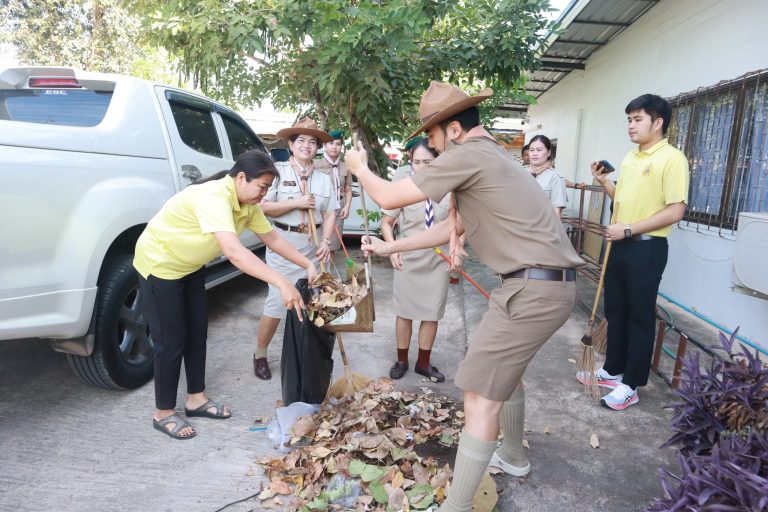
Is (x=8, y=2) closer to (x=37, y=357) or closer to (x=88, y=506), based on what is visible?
(x=37, y=357)

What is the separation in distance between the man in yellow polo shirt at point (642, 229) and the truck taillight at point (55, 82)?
3.46m

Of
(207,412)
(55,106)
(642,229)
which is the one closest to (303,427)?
(207,412)

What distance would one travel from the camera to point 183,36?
5.73 m

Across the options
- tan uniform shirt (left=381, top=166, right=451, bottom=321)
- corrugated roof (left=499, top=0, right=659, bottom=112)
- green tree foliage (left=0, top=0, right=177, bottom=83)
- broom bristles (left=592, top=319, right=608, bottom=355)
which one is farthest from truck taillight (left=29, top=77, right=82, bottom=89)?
green tree foliage (left=0, top=0, right=177, bottom=83)

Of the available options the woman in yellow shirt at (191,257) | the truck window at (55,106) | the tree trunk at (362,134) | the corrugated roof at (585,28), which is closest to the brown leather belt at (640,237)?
the woman in yellow shirt at (191,257)

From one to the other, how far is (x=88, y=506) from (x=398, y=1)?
4.62 metres

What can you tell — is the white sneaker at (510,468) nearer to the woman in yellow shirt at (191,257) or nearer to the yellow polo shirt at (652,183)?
the woman in yellow shirt at (191,257)

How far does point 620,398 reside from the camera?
3230 mm

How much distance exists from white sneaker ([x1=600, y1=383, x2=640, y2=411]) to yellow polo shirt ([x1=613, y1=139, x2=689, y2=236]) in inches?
41.1

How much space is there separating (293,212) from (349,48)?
2.04 metres

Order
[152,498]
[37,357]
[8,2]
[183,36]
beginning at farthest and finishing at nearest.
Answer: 1. [8,2]
2. [183,36]
3. [37,357]
4. [152,498]

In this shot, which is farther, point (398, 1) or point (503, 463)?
point (398, 1)

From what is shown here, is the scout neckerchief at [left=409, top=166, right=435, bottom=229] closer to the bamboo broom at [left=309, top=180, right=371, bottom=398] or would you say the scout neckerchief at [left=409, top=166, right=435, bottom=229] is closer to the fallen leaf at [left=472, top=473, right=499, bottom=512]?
the bamboo broom at [left=309, top=180, right=371, bottom=398]

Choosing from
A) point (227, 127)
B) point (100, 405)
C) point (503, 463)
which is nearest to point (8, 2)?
point (227, 127)
